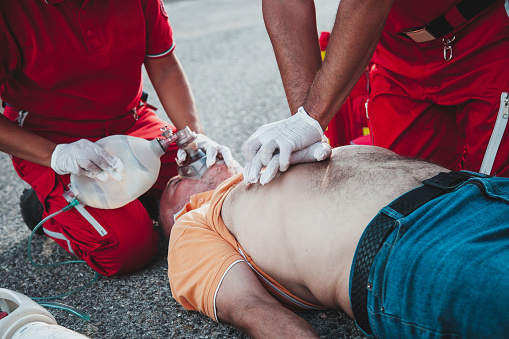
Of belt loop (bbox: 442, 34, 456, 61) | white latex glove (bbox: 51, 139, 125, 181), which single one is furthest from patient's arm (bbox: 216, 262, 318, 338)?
belt loop (bbox: 442, 34, 456, 61)

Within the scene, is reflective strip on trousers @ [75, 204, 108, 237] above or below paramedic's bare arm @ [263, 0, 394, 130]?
below

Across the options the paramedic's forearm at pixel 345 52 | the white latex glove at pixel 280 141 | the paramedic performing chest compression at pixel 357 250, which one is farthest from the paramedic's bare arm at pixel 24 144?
the paramedic's forearm at pixel 345 52

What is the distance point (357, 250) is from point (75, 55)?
1.39 meters

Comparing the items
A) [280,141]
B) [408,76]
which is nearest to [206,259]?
[280,141]

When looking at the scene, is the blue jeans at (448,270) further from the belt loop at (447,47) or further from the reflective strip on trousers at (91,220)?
the reflective strip on trousers at (91,220)

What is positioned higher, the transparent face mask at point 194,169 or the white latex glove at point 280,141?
the white latex glove at point 280,141

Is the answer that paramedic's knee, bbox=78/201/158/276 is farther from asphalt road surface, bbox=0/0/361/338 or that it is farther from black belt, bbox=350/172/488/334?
black belt, bbox=350/172/488/334

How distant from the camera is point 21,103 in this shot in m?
2.04

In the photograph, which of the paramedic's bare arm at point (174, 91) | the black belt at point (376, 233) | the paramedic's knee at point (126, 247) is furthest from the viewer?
the paramedic's bare arm at point (174, 91)

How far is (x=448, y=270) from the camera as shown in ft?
3.28

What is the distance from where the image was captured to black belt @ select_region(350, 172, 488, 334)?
1121 mm

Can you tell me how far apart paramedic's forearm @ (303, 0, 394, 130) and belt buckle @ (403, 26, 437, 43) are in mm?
329

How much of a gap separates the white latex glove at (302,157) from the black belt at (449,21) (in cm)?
65

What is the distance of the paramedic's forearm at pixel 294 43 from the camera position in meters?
1.72
